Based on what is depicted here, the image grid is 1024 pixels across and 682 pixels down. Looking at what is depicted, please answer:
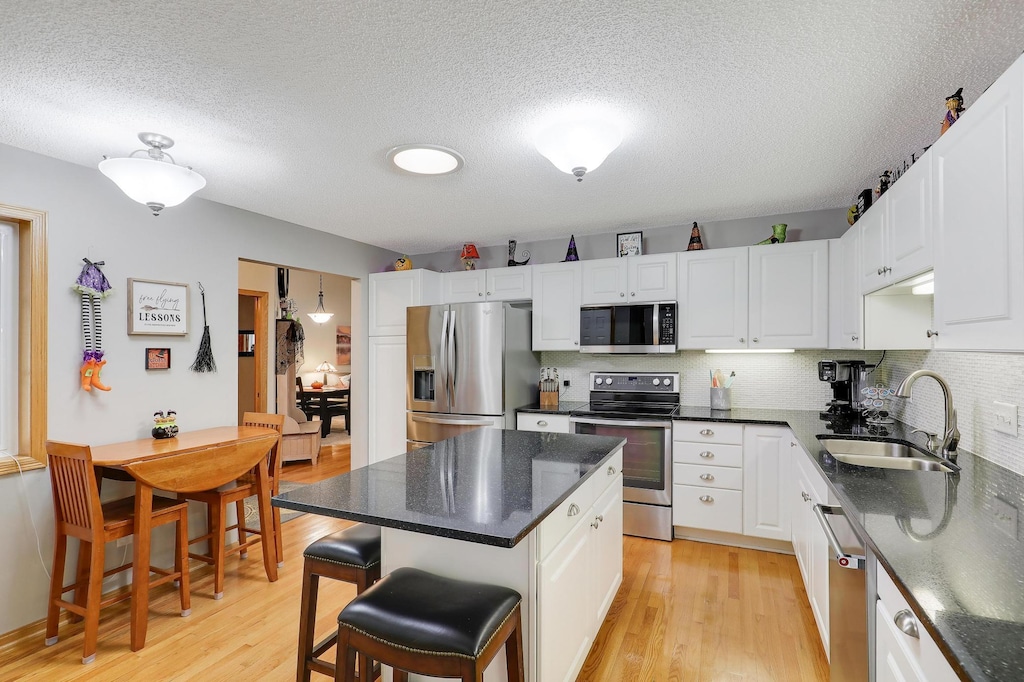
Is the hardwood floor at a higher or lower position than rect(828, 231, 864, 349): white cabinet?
lower

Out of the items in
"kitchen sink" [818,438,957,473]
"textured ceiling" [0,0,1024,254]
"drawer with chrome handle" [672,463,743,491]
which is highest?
"textured ceiling" [0,0,1024,254]

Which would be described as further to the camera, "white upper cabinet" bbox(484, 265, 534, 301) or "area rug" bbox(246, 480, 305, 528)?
"white upper cabinet" bbox(484, 265, 534, 301)

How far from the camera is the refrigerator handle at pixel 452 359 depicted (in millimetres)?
4111

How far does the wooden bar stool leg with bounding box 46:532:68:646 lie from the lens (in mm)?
2340

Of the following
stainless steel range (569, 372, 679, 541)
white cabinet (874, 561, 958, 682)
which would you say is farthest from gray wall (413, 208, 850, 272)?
white cabinet (874, 561, 958, 682)

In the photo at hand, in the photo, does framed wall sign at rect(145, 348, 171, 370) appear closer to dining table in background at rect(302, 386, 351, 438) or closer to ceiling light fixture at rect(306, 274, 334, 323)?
dining table in background at rect(302, 386, 351, 438)

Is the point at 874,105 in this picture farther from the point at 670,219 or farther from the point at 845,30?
the point at 670,219

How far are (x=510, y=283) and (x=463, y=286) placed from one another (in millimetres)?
474

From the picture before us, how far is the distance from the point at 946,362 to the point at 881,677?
180 centimetres

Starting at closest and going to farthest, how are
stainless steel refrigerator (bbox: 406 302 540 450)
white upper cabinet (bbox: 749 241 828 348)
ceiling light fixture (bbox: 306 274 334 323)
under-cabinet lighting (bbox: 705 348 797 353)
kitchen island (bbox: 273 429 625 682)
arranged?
kitchen island (bbox: 273 429 625 682) → white upper cabinet (bbox: 749 241 828 348) → under-cabinet lighting (bbox: 705 348 797 353) → stainless steel refrigerator (bbox: 406 302 540 450) → ceiling light fixture (bbox: 306 274 334 323)

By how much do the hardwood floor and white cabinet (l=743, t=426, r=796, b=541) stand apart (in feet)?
0.71

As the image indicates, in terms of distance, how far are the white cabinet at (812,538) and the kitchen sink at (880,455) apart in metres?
0.16

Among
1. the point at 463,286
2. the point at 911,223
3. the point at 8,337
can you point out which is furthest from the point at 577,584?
the point at 463,286

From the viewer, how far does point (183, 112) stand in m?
2.06
